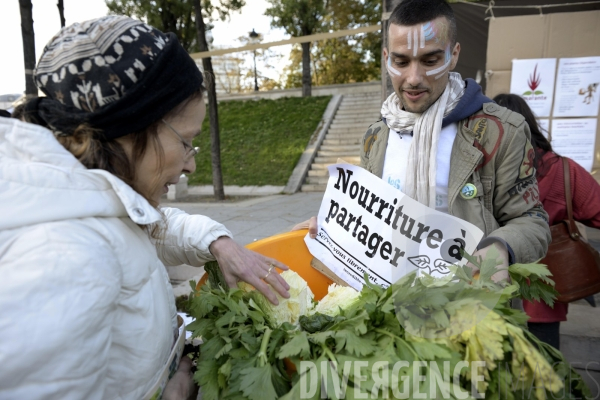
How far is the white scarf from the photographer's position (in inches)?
70.6

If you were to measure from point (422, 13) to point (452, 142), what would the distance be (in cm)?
59

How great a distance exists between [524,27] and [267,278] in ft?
14.5

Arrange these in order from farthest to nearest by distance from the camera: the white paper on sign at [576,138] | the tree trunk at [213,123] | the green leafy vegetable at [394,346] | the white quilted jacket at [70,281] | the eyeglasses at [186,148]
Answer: the tree trunk at [213,123] < the white paper on sign at [576,138] < the eyeglasses at [186,148] < the green leafy vegetable at [394,346] < the white quilted jacket at [70,281]

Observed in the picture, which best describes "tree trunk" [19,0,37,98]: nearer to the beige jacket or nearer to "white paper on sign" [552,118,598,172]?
the beige jacket

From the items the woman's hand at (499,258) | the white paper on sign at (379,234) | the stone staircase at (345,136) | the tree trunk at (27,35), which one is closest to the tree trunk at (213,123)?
the stone staircase at (345,136)

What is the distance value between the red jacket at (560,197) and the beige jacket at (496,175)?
0.98 meters

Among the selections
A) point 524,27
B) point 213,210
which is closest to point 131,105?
point 524,27

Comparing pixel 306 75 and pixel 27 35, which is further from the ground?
pixel 27 35

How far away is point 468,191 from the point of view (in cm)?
172

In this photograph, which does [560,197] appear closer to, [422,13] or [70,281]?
[422,13]

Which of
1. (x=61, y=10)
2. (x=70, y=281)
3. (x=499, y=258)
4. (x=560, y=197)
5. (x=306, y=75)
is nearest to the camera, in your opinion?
(x=70, y=281)

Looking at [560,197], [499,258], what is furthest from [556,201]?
[499,258]

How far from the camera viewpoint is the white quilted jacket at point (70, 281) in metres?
0.82

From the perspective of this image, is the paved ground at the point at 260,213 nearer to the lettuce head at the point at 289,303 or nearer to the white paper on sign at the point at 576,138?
the white paper on sign at the point at 576,138
